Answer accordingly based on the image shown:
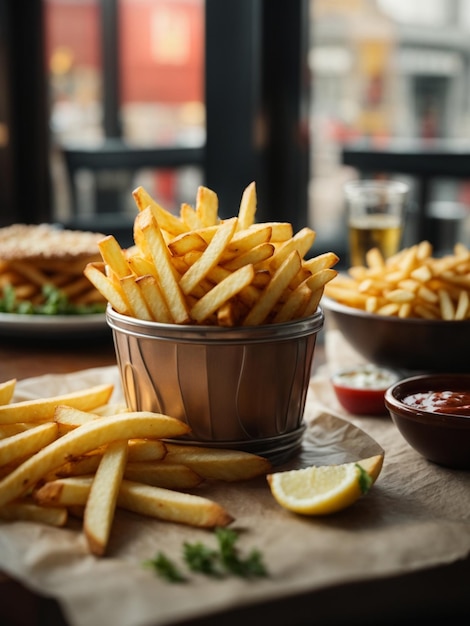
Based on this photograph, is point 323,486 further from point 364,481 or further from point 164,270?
point 164,270

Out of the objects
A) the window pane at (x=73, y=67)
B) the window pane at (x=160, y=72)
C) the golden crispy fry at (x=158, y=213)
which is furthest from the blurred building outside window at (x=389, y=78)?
the golden crispy fry at (x=158, y=213)

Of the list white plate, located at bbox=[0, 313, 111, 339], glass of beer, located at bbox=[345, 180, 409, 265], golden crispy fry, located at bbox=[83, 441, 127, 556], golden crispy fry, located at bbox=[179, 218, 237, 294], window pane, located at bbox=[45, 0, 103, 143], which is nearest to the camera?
golden crispy fry, located at bbox=[83, 441, 127, 556]

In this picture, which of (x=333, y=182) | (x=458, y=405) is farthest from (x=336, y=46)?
(x=458, y=405)

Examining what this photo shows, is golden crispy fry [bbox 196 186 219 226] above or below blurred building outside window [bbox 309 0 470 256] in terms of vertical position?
below

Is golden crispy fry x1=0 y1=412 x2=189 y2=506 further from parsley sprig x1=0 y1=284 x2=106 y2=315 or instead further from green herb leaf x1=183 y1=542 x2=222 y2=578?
parsley sprig x1=0 y1=284 x2=106 y2=315

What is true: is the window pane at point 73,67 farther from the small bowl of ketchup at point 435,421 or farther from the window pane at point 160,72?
the small bowl of ketchup at point 435,421

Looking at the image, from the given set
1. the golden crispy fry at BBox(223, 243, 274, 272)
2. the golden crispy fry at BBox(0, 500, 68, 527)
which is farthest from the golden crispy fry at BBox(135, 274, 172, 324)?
the golden crispy fry at BBox(0, 500, 68, 527)
